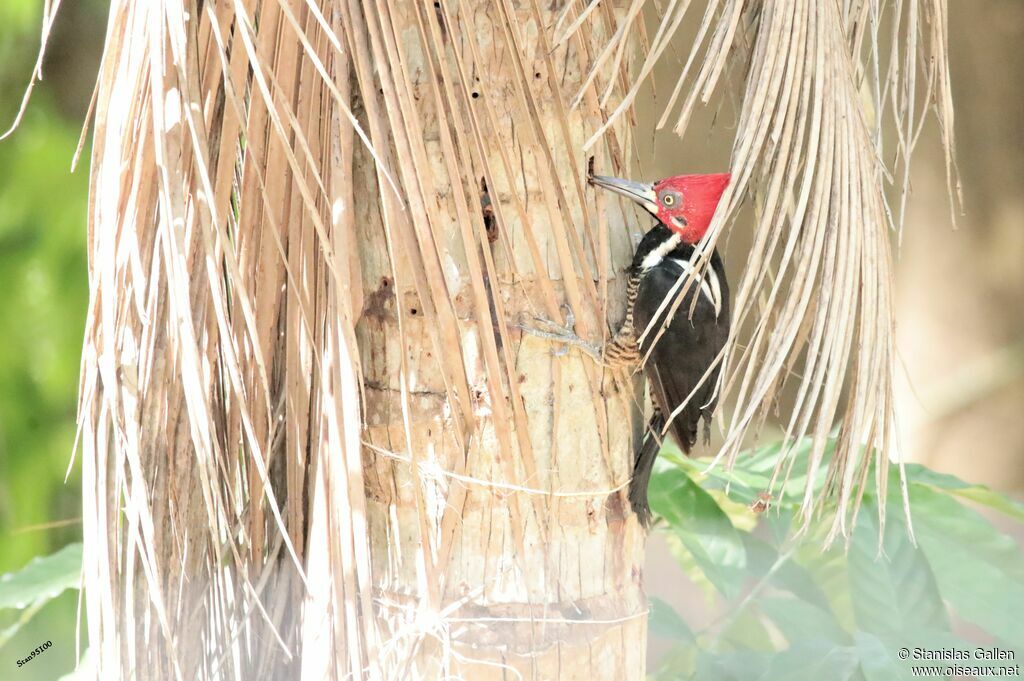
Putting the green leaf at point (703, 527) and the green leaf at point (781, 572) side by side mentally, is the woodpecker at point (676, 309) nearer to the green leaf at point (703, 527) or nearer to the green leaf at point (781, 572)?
the green leaf at point (703, 527)

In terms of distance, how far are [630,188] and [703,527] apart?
2.84 ft

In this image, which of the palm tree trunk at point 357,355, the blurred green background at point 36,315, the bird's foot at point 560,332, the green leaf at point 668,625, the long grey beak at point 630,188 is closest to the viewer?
the palm tree trunk at point 357,355

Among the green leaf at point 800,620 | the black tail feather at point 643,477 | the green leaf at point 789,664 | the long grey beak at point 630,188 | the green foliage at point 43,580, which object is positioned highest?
the long grey beak at point 630,188

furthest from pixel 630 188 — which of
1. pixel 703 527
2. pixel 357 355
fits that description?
pixel 703 527

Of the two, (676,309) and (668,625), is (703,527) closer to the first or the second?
(668,625)

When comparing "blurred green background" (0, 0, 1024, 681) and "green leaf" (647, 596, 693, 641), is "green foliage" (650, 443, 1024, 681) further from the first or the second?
"blurred green background" (0, 0, 1024, 681)

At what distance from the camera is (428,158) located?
1328mm

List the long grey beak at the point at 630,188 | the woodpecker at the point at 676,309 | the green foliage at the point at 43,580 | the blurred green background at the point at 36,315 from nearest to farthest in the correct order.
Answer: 1. the long grey beak at the point at 630,188
2. the woodpecker at the point at 676,309
3. the green foliage at the point at 43,580
4. the blurred green background at the point at 36,315

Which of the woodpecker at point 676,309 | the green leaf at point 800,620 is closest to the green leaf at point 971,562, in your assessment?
the green leaf at point 800,620

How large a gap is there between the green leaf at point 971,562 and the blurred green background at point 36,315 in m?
2.42

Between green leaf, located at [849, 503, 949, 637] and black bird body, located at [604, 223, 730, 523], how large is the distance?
1.53 ft

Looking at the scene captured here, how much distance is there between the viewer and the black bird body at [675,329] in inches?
71.9

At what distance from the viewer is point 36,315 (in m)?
2.96

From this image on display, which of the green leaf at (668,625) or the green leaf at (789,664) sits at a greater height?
the green leaf at (668,625)
